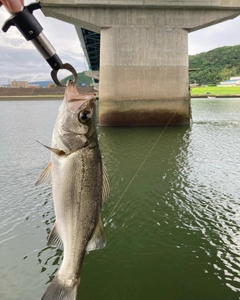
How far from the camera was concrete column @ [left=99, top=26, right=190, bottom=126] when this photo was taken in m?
21.4

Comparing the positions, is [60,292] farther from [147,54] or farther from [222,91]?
[222,91]

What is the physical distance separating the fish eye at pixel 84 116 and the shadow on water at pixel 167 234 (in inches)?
126

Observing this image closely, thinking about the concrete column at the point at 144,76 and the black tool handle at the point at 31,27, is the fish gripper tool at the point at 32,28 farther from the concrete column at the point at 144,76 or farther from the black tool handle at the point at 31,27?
the concrete column at the point at 144,76

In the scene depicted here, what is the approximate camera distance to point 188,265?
5266 millimetres

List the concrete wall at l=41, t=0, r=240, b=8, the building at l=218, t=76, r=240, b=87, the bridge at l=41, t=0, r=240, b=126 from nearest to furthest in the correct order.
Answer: the concrete wall at l=41, t=0, r=240, b=8
the bridge at l=41, t=0, r=240, b=126
the building at l=218, t=76, r=240, b=87

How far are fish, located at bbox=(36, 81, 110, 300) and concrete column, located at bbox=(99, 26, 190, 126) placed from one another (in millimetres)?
19341

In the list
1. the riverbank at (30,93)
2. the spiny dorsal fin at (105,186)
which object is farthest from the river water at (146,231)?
the riverbank at (30,93)

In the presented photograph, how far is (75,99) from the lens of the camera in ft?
8.13

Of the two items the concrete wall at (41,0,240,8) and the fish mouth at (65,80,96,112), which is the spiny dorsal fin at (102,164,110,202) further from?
the concrete wall at (41,0,240,8)

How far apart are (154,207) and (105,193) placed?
514cm

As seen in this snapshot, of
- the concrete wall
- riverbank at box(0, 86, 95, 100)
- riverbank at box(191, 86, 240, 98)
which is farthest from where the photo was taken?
riverbank at box(0, 86, 95, 100)

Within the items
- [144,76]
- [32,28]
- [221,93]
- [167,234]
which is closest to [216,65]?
[221,93]

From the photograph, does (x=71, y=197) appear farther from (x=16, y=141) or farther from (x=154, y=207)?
(x=16, y=141)

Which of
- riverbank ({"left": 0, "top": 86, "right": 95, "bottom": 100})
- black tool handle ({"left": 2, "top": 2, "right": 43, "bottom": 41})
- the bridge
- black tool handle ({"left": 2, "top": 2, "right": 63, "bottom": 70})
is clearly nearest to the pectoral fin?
black tool handle ({"left": 2, "top": 2, "right": 63, "bottom": 70})
